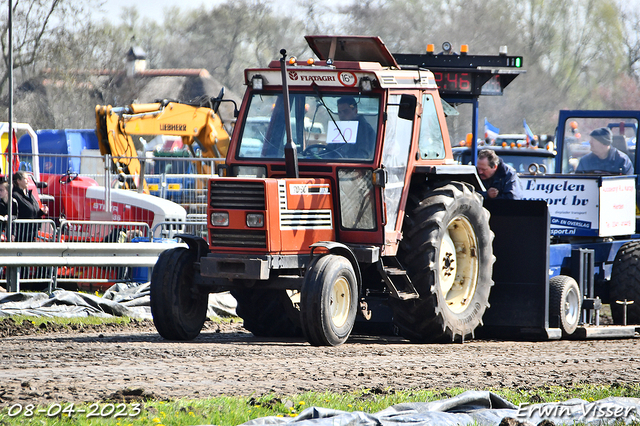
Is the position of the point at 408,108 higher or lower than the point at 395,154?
higher

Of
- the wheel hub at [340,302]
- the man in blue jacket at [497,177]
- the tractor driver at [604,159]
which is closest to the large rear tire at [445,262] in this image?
the wheel hub at [340,302]

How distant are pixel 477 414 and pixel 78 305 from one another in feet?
22.4

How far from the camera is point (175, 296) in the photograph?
8.07 meters

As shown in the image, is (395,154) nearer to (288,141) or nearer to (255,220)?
(288,141)

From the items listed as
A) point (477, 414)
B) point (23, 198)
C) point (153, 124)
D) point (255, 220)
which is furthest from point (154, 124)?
point (477, 414)

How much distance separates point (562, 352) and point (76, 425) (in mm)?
5030

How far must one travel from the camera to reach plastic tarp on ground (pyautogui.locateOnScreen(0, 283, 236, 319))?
33.8 feet

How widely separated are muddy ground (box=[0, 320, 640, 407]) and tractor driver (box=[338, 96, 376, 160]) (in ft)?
5.68

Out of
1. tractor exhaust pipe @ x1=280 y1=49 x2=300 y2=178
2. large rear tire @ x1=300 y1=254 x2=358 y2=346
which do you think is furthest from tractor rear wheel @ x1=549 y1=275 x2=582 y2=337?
tractor exhaust pipe @ x1=280 y1=49 x2=300 y2=178

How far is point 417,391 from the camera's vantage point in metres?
5.82

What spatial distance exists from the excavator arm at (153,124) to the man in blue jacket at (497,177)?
930cm

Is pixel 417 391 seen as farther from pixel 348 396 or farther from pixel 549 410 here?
pixel 549 410

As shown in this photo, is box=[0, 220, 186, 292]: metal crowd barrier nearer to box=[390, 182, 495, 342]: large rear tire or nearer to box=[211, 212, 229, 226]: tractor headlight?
box=[211, 212, 229, 226]: tractor headlight

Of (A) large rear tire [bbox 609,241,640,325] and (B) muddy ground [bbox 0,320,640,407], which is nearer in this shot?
(B) muddy ground [bbox 0,320,640,407]
